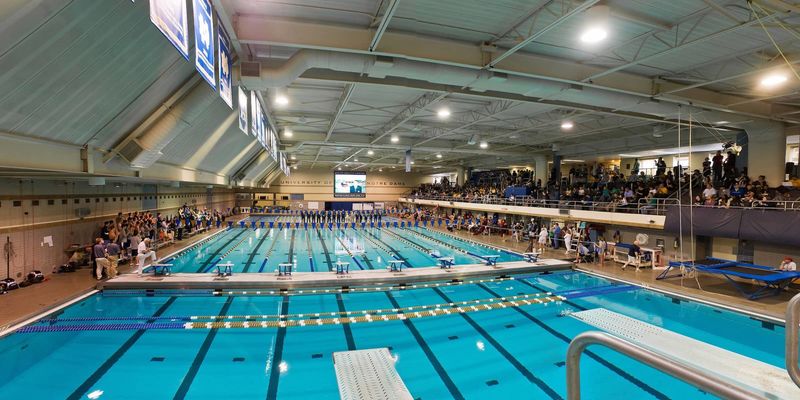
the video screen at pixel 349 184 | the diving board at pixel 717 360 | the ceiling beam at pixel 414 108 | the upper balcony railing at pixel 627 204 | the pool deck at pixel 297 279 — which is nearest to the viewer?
the diving board at pixel 717 360

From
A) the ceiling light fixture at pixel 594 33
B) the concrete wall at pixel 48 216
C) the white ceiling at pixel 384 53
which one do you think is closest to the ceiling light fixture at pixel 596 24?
the ceiling light fixture at pixel 594 33

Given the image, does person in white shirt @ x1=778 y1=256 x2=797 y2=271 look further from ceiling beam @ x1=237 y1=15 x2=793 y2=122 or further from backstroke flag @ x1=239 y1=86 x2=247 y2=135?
backstroke flag @ x1=239 y1=86 x2=247 y2=135

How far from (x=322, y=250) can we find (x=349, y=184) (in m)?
22.4

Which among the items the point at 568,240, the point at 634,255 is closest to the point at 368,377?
the point at 634,255

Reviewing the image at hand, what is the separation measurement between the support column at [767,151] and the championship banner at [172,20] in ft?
54.3

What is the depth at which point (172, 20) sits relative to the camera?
12.2 feet

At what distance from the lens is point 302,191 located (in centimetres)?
3894

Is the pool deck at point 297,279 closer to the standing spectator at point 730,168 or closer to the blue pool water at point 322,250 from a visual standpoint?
the blue pool water at point 322,250

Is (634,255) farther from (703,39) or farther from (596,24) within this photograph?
(596,24)

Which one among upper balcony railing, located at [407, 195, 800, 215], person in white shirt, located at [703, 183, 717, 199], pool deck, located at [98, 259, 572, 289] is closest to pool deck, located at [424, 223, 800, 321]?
upper balcony railing, located at [407, 195, 800, 215]

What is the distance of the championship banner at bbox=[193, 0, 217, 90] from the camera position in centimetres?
433

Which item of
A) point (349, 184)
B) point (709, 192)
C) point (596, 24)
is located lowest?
point (709, 192)

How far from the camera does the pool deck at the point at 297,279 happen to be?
8547 millimetres

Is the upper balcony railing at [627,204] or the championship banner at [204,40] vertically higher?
the championship banner at [204,40]
